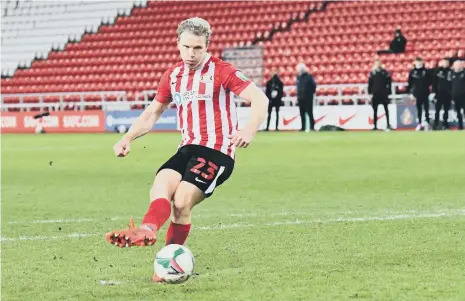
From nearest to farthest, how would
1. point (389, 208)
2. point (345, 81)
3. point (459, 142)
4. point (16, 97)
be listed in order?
point (389, 208)
point (459, 142)
point (345, 81)
point (16, 97)

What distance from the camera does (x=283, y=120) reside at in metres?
30.0

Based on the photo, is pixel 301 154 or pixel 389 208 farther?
pixel 301 154

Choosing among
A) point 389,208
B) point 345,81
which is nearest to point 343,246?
point 389,208

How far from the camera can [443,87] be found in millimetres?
25922

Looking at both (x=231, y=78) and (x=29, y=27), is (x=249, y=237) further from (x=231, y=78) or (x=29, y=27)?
(x=29, y=27)

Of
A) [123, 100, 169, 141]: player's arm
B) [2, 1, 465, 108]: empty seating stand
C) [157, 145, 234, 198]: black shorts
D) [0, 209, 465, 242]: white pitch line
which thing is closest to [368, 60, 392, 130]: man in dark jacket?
[2, 1, 465, 108]: empty seating stand

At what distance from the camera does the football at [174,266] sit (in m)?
5.39

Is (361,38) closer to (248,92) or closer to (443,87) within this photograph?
(443,87)

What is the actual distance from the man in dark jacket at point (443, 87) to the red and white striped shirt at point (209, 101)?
804 inches

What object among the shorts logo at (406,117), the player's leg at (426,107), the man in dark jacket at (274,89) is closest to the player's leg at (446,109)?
the player's leg at (426,107)

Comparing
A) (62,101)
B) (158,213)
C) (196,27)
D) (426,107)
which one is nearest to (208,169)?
(158,213)

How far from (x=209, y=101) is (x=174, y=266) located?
1.21 metres

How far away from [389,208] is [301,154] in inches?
335

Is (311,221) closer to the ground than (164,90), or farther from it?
closer to the ground
